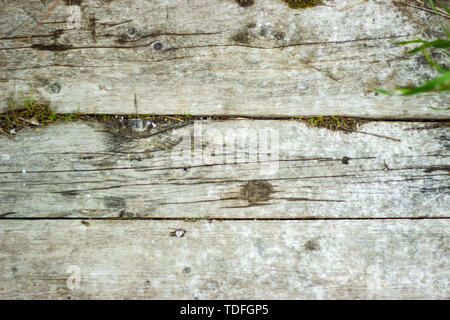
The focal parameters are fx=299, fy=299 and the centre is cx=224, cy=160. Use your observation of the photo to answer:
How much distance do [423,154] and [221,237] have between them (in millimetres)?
1401

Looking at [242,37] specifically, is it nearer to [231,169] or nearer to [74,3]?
[231,169]

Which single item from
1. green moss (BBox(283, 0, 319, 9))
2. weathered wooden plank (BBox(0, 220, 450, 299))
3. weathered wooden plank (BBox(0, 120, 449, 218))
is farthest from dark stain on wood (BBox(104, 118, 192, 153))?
green moss (BBox(283, 0, 319, 9))

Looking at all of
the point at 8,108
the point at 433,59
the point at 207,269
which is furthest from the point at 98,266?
the point at 433,59

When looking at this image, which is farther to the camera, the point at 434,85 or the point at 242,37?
the point at 242,37

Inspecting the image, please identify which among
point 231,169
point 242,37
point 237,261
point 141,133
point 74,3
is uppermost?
point 74,3

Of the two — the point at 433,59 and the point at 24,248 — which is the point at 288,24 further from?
the point at 24,248

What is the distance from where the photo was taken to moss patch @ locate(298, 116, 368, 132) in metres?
1.93

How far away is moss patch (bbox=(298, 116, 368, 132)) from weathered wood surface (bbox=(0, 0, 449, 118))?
0.13 feet

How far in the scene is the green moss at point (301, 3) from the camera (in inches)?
75.8

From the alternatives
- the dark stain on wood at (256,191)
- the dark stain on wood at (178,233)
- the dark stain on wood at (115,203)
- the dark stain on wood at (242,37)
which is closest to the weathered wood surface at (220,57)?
the dark stain on wood at (242,37)

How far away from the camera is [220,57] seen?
1.93 meters

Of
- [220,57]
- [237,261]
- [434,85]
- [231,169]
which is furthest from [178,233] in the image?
[434,85]

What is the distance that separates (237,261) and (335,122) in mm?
1097

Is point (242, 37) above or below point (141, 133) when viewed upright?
above
